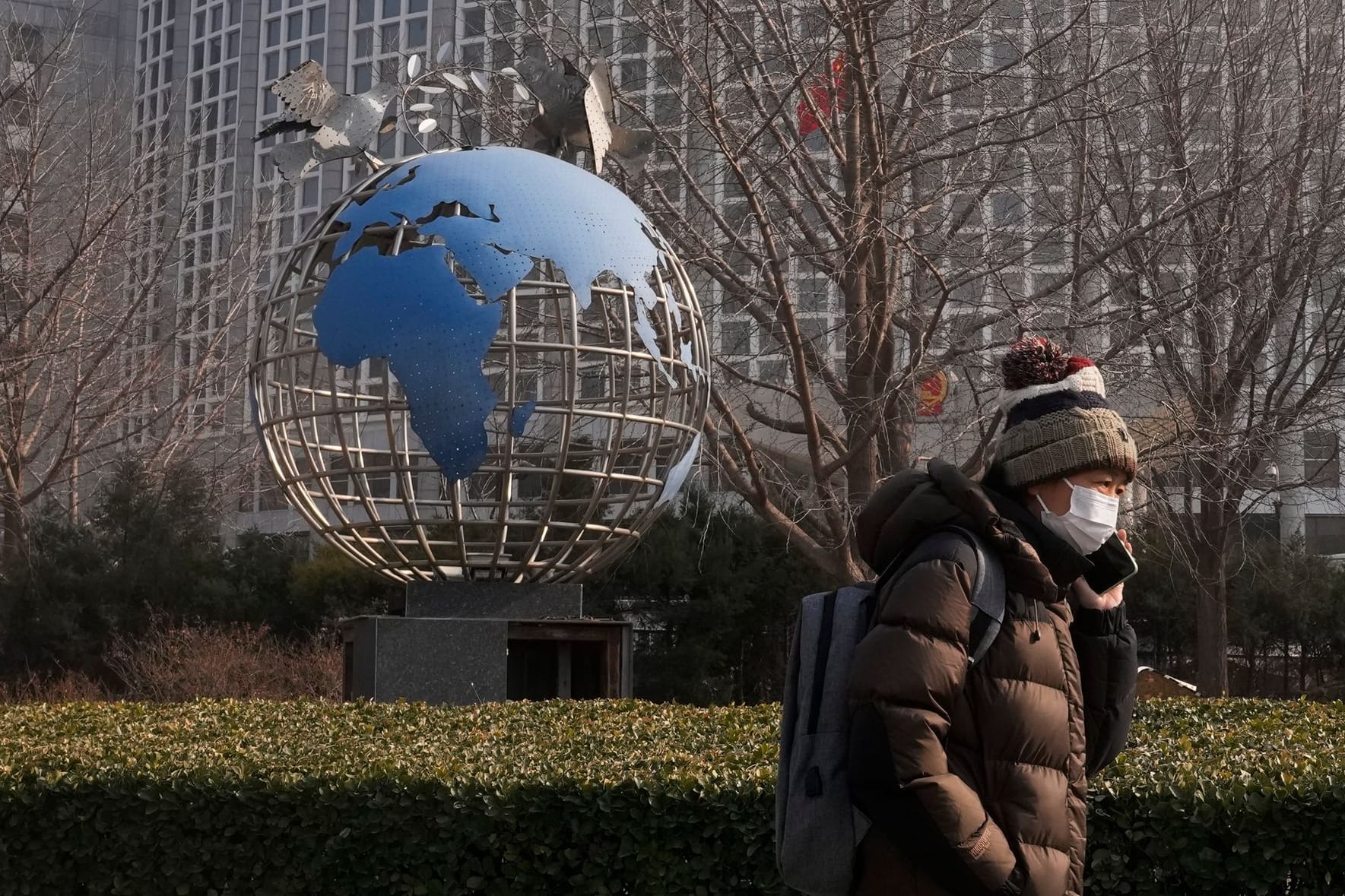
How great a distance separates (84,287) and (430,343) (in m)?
13.4

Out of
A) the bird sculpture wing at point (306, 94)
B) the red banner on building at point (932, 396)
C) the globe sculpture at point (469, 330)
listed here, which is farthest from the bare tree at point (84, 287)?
the globe sculpture at point (469, 330)

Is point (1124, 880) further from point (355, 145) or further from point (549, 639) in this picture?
point (355, 145)

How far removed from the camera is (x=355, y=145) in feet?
24.9

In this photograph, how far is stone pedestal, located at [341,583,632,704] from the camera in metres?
7.04

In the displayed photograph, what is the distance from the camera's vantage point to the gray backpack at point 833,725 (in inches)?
104

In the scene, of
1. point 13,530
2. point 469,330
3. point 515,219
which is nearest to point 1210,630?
point 515,219

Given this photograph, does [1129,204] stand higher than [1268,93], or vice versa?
[1268,93]

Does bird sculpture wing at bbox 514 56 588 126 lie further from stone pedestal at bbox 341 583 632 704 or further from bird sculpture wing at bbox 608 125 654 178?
stone pedestal at bbox 341 583 632 704

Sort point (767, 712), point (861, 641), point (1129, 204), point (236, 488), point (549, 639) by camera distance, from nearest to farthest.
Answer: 1. point (861, 641)
2. point (767, 712)
3. point (549, 639)
4. point (1129, 204)
5. point (236, 488)

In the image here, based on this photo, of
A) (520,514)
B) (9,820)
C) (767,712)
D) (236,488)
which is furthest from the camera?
(236,488)

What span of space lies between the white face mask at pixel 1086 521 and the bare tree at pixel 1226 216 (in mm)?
7175

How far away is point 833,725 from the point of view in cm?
271

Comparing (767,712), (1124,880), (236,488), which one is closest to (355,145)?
(767,712)

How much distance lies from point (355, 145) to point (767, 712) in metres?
3.53
